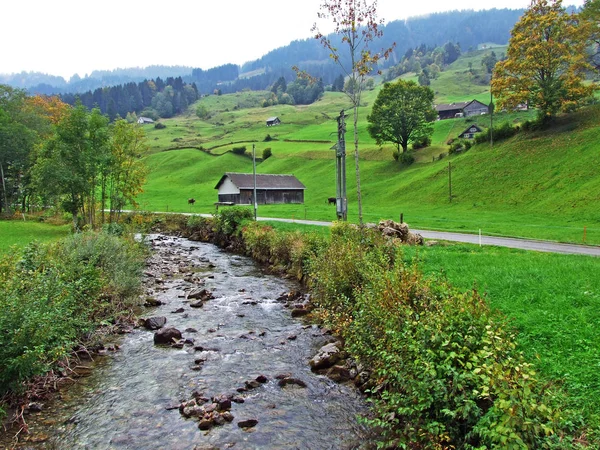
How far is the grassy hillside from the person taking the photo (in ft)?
112

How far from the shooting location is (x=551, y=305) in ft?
32.2

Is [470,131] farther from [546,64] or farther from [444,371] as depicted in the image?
[444,371]

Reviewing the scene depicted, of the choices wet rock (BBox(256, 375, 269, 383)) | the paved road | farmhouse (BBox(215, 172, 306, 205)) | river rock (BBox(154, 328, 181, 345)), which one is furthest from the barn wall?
wet rock (BBox(256, 375, 269, 383))

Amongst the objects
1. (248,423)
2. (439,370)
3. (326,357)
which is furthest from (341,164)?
(439,370)

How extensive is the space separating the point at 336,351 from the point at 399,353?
3.68 meters

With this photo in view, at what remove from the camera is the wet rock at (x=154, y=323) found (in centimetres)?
1480

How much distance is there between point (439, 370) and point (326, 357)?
4905 millimetres

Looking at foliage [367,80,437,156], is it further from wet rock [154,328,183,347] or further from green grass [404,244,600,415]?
wet rock [154,328,183,347]

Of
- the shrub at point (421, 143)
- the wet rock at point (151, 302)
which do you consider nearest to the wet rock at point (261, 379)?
the wet rock at point (151, 302)

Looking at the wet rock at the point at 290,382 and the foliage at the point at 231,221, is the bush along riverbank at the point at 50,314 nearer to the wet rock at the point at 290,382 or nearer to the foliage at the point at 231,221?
the wet rock at the point at 290,382

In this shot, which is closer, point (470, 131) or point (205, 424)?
point (205, 424)

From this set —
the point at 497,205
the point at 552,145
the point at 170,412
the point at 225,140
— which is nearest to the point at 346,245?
the point at 170,412

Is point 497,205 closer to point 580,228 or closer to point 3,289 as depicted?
point 580,228

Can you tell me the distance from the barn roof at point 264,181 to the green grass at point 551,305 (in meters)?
53.4
